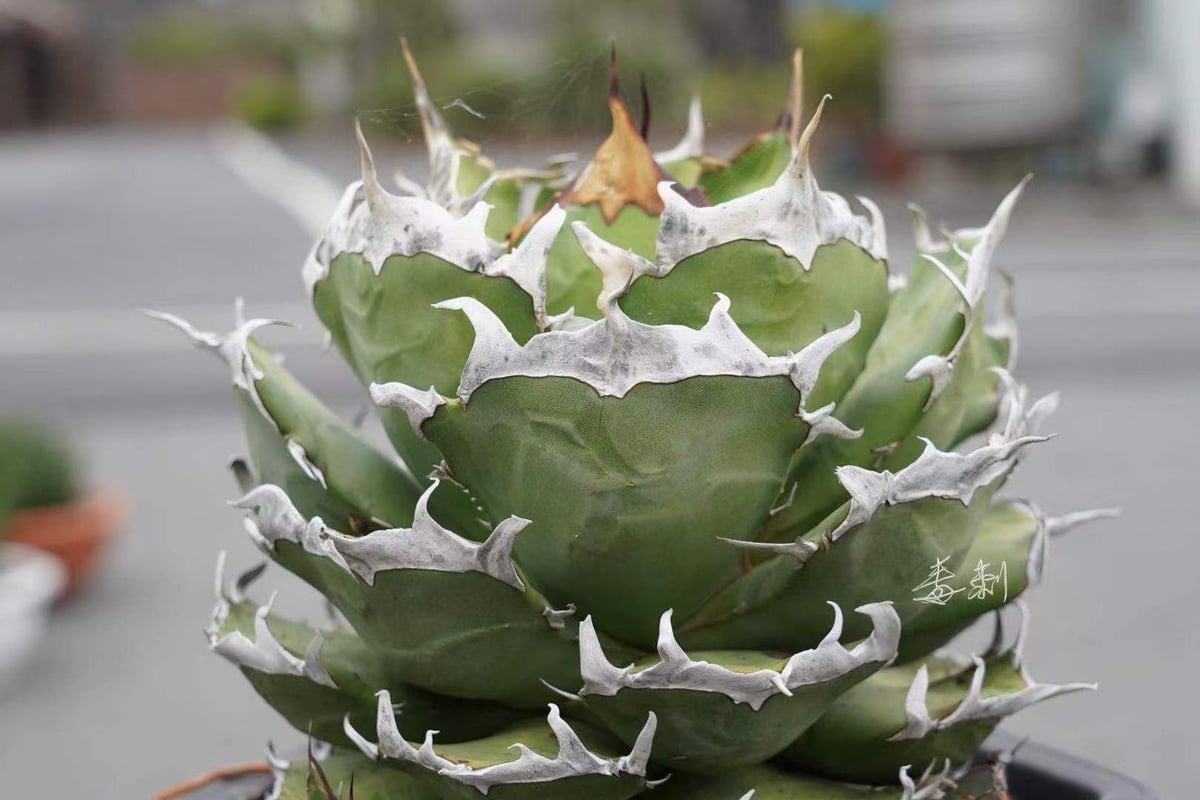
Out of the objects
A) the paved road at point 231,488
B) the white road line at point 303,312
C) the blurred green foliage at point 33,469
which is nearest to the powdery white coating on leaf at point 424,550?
the paved road at point 231,488

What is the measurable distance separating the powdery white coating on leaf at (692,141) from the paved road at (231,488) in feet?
1.53

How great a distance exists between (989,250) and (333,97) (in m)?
21.2

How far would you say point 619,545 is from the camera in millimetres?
652

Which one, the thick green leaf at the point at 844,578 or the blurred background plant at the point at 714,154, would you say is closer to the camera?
the thick green leaf at the point at 844,578

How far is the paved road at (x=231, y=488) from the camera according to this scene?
282cm

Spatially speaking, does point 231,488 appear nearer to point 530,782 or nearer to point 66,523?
point 66,523

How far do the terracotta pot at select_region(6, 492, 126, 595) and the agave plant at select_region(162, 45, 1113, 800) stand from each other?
9.51 feet

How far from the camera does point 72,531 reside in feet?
11.5

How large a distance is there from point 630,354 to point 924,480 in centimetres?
15

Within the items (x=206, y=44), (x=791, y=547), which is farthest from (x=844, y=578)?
(x=206, y=44)

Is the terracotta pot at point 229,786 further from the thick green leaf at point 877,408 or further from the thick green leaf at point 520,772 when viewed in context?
the thick green leaf at point 877,408

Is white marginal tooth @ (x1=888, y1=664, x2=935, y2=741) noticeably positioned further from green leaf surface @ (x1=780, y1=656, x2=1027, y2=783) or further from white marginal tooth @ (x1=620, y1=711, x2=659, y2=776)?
white marginal tooth @ (x1=620, y1=711, x2=659, y2=776)

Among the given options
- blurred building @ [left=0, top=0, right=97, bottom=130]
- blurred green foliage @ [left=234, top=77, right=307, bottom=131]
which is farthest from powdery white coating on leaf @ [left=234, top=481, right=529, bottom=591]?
blurred building @ [left=0, top=0, right=97, bottom=130]

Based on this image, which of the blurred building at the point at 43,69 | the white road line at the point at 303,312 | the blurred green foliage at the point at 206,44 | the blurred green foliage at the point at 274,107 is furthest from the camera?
the blurred building at the point at 43,69
